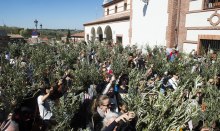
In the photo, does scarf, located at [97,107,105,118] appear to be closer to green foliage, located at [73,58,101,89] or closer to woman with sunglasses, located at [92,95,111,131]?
woman with sunglasses, located at [92,95,111,131]

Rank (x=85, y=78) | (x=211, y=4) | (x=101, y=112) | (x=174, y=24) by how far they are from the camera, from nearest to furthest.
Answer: (x=101, y=112), (x=85, y=78), (x=211, y=4), (x=174, y=24)

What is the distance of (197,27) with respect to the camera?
9.65 metres

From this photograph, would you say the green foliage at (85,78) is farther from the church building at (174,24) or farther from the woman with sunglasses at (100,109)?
the church building at (174,24)

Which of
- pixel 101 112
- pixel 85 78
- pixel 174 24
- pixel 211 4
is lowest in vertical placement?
pixel 101 112

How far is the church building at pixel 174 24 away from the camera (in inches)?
352

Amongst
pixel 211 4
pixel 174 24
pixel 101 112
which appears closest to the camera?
pixel 101 112

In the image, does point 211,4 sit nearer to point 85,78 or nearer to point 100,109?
point 85,78

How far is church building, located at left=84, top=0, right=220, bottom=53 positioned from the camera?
895 centimetres

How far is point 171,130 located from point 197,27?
33.0 feet

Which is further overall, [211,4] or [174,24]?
[174,24]

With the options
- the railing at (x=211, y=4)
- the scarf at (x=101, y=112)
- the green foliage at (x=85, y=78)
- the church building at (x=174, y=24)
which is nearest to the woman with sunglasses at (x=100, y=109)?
the scarf at (x=101, y=112)

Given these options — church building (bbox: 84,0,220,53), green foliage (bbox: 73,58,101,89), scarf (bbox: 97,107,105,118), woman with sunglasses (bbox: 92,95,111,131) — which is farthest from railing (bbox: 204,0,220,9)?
scarf (bbox: 97,107,105,118)

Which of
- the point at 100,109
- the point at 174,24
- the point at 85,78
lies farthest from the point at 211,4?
the point at 100,109

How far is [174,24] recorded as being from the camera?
11188 mm
